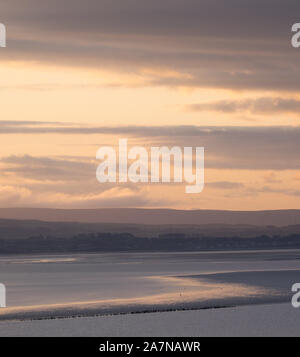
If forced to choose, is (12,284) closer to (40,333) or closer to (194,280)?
(194,280)

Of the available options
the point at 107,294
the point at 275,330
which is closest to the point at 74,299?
the point at 107,294

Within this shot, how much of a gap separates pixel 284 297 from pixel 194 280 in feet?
44.8

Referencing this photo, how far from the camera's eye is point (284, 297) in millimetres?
42000

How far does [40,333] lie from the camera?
97.8 ft

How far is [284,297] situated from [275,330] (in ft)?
39.0

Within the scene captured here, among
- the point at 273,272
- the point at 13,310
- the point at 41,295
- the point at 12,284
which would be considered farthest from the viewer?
the point at 273,272

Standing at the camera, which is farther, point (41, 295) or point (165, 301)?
point (41, 295)

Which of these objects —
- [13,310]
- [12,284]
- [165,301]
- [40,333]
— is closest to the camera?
[40,333]

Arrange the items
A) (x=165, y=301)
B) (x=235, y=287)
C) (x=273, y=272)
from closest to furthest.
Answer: (x=165, y=301)
(x=235, y=287)
(x=273, y=272)
